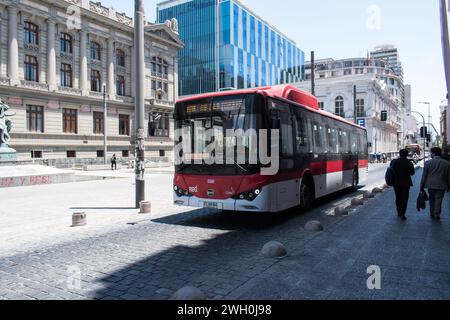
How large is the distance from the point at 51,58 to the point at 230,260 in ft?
133

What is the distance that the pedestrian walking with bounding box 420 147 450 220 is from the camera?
349 inches

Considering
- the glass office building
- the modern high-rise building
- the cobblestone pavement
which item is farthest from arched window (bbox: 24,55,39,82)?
the modern high-rise building

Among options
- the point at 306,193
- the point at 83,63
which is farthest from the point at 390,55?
the point at 306,193

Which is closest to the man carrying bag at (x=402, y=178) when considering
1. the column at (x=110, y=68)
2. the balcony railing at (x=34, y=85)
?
the balcony railing at (x=34, y=85)

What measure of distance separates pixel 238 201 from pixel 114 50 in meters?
44.2

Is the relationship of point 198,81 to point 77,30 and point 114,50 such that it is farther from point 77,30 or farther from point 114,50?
point 77,30

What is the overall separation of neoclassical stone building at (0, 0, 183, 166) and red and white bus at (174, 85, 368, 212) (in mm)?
22596

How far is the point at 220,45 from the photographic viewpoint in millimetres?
77312

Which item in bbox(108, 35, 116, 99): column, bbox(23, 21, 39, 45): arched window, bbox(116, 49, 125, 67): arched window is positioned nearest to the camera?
bbox(23, 21, 39, 45): arched window

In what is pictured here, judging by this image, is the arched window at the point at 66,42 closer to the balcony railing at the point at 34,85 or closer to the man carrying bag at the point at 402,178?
the balcony railing at the point at 34,85

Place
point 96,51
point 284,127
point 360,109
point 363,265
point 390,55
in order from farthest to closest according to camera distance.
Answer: point 390,55, point 360,109, point 96,51, point 284,127, point 363,265

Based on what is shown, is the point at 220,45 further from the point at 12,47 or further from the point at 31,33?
the point at 12,47

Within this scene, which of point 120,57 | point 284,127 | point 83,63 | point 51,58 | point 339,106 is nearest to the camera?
point 284,127

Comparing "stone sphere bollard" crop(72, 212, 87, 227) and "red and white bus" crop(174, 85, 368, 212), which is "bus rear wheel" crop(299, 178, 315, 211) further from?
"stone sphere bollard" crop(72, 212, 87, 227)
